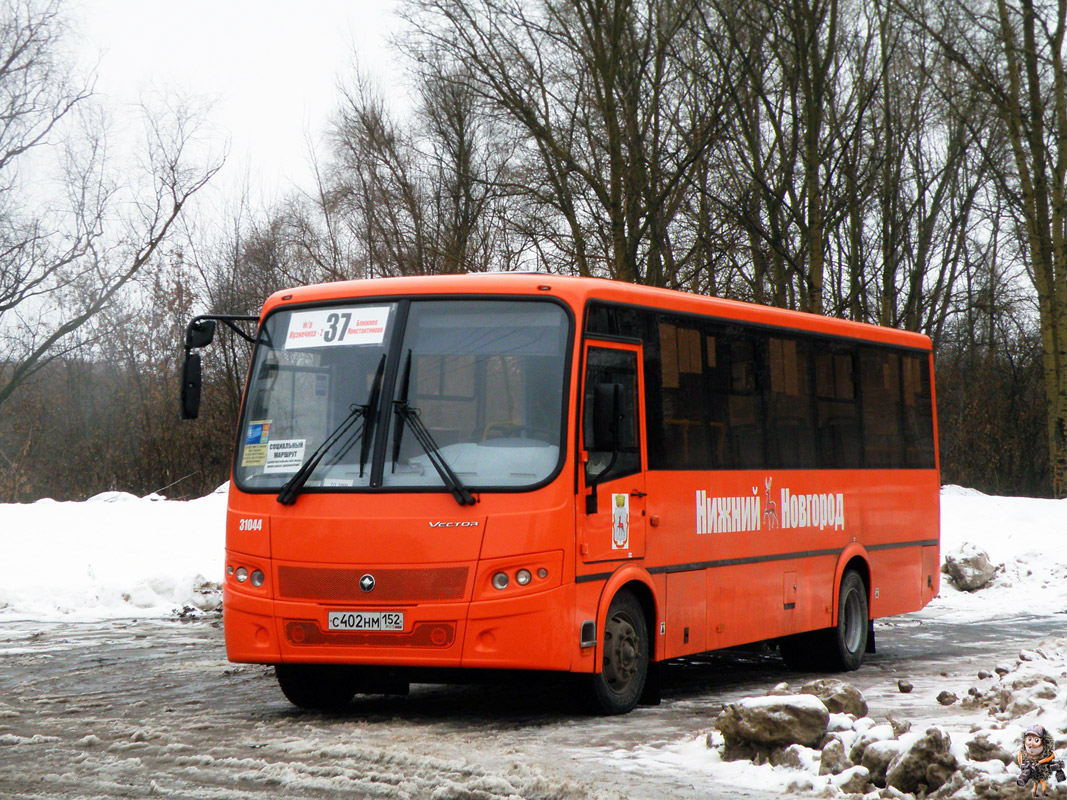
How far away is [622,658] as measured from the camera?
9758 millimetres

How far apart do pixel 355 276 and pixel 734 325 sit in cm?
2360

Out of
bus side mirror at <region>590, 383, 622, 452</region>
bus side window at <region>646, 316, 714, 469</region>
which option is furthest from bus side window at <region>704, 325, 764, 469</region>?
bus side mirror at <region>590, 383, 622, 452</region>

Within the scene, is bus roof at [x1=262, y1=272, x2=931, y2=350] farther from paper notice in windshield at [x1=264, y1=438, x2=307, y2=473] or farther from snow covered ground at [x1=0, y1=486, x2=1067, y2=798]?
snow covered ground at [x1=0, y1=486, x2=1067, y2=798]

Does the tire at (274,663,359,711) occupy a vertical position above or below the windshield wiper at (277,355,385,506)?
below

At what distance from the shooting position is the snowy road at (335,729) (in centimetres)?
698

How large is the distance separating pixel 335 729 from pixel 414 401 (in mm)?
2094

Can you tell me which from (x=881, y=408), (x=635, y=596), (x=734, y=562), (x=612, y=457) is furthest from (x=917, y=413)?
(x=612, y=457)

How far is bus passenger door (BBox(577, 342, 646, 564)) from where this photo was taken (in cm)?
921

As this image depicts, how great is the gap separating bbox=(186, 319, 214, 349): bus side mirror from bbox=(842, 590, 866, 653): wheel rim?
666 cm

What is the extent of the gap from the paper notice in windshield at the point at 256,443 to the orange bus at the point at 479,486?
13 millimetres

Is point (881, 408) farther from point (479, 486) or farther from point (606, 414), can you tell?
point (479, 486)

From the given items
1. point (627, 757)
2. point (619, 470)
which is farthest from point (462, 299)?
point (627, 757)

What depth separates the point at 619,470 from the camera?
9812mm

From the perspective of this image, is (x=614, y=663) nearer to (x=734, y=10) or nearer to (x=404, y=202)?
(x=734, y=10)
